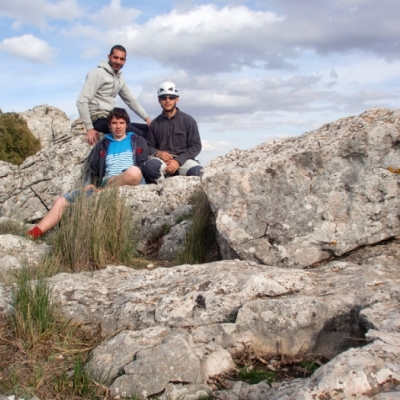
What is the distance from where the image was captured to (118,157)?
7250mm

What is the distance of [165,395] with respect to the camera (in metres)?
2.78

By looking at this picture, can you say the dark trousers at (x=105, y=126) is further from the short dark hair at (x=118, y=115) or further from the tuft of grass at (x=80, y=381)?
the tuft of grass at (x=80, y=381)

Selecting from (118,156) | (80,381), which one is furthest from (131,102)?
(80,381)

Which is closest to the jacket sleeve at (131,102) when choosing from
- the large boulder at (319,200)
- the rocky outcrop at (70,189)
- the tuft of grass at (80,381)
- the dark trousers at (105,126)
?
the dark trousers at (105,126)

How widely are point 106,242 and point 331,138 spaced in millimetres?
2476

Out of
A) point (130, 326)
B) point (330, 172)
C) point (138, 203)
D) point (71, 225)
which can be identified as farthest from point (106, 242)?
point (330, 172)

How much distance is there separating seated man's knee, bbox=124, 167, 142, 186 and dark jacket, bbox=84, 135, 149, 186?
430 millimetres

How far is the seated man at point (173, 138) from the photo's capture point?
7840mm

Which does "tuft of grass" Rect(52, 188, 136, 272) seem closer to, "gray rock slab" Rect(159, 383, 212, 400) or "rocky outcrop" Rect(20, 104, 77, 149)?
"gray rock slab" Rect(159, 383, 212, 400)

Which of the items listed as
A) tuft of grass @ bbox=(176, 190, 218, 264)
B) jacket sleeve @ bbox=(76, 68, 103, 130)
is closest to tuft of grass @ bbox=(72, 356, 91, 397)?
tuft of grass @ bbox=(176, 190, 218, 264)

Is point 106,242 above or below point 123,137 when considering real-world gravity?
below

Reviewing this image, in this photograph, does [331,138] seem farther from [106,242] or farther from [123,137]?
[123,137]

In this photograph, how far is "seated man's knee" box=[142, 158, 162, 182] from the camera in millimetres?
7344

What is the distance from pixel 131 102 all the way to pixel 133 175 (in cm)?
280
